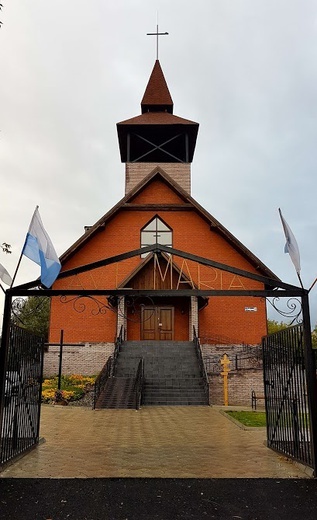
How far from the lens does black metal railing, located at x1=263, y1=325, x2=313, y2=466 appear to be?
21.8ft

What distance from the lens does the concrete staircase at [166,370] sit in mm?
15969

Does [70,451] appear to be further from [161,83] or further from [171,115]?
[161,83]

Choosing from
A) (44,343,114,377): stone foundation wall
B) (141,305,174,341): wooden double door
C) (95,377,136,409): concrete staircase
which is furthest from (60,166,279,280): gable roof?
(95,377,136,409): concrete staircase

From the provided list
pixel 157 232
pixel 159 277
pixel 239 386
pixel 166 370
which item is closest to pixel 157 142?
pixel 157 232

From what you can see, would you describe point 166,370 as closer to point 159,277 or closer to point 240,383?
point 240,383

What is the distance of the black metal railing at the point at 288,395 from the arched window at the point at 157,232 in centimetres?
1652

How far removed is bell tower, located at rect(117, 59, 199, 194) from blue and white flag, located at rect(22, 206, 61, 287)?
21.0 metres

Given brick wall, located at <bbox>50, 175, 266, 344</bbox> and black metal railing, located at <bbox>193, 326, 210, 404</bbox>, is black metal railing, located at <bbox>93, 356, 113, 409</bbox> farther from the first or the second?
brick wall, located at <bbox>50, 175, 266, 344</bbox>

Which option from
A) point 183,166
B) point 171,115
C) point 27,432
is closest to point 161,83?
point 171,115

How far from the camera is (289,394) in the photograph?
279 inches

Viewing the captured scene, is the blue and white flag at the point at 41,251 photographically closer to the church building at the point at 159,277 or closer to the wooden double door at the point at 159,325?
the church building at the point at 159,277

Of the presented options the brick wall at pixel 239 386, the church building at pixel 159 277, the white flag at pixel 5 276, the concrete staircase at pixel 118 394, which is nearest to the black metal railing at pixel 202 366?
the brick wall at pixel 239 386

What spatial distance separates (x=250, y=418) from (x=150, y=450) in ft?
17.2

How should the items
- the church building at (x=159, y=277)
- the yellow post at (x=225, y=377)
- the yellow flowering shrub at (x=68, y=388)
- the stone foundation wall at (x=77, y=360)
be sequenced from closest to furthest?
the yellow flowering shrub at (x=68, y=388)
the yellow post at (x=225, y=377)
the stone foundation wall at (x=77, y=360)
the church building at (x=159, y=277)
